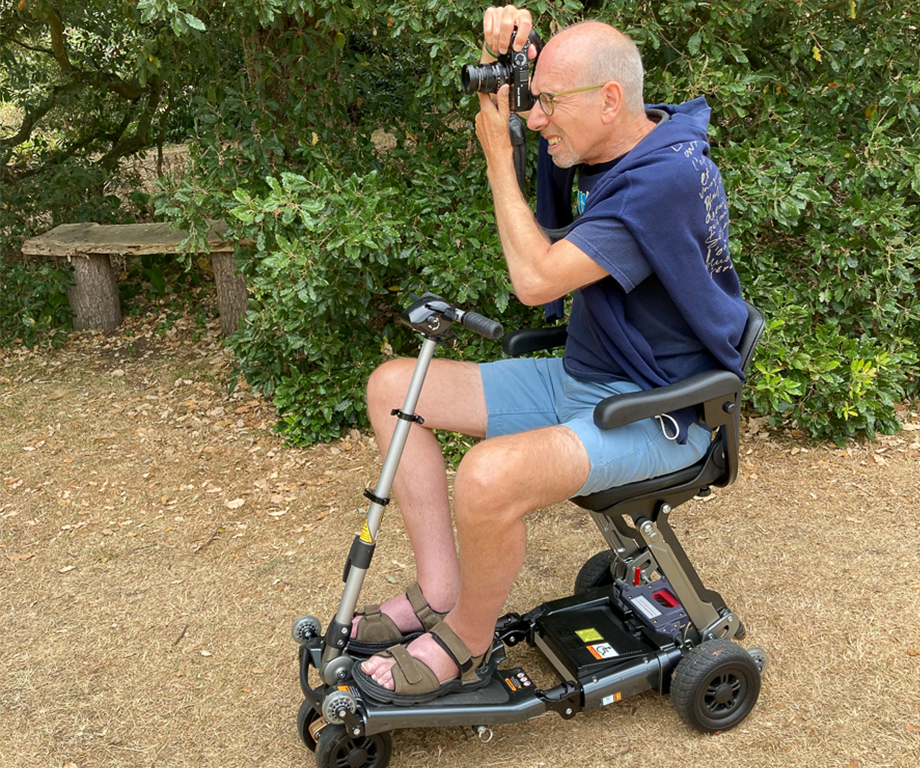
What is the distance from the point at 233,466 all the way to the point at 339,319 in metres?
0.83

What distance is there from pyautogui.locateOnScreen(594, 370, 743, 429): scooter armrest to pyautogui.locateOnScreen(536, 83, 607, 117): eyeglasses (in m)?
0.76

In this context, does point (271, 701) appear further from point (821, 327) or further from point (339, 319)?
point (821, 327)

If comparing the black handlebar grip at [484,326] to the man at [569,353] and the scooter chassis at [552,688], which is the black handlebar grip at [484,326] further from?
the scooter chassis at [552,688]

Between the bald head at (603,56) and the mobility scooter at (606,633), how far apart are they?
26.5 inches

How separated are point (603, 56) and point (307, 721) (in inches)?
74.5

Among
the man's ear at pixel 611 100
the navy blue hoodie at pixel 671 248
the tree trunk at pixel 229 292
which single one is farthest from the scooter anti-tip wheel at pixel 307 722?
the tree trunk at pixel 229 292

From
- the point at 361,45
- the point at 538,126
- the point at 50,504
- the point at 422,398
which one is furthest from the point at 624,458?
the point at 361,45

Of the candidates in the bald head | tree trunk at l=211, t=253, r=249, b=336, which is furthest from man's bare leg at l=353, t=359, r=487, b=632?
tree trunk at l=211, t=253, r=249, b=336

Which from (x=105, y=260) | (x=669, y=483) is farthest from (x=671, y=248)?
(x=105, y=260)

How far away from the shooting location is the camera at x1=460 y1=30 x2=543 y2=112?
2412mm

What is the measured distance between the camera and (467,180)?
4.24m

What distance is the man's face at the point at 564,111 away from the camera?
7.84 feet

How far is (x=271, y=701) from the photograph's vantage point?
2826 millimetres

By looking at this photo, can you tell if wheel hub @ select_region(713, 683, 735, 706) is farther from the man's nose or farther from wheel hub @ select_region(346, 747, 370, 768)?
the man's nose
